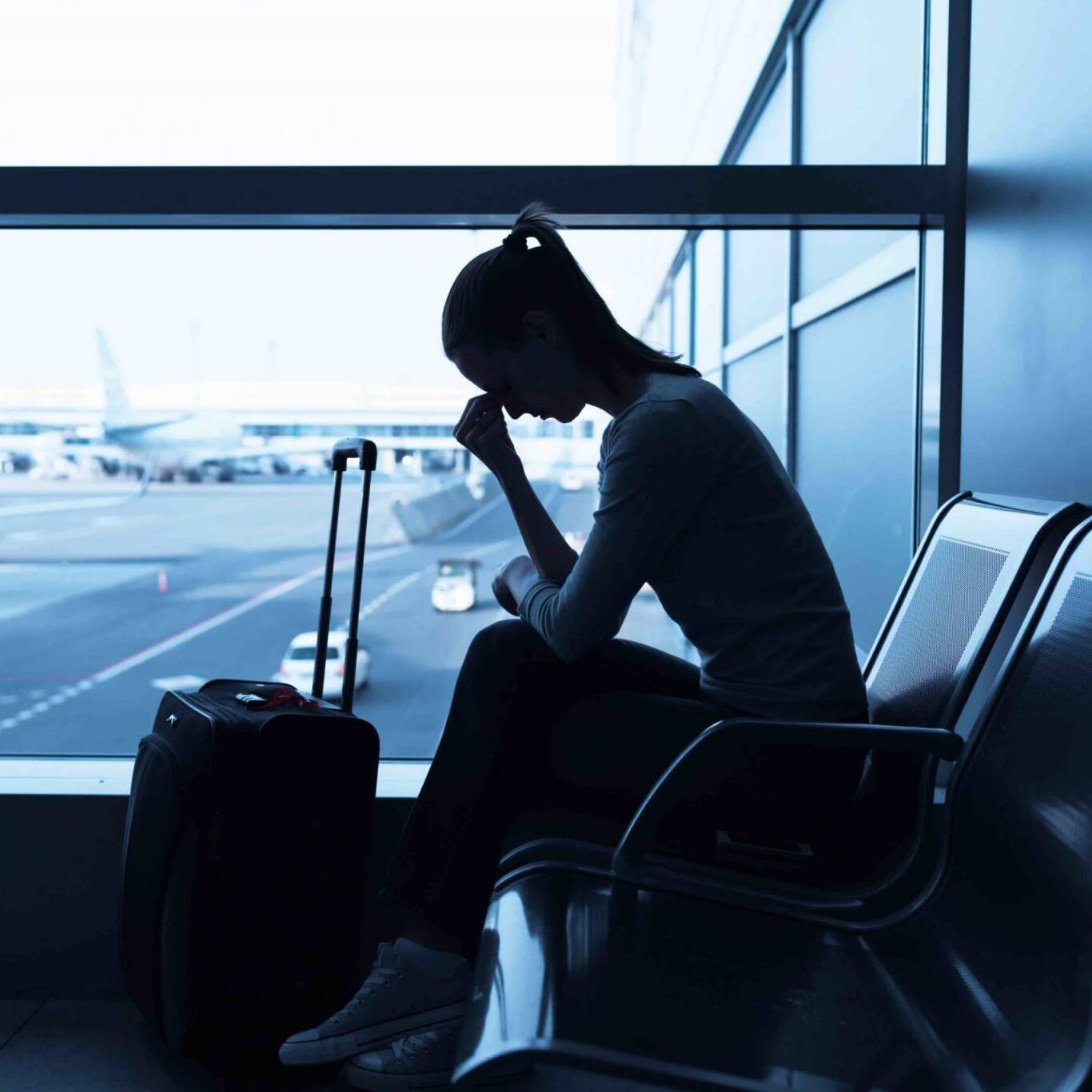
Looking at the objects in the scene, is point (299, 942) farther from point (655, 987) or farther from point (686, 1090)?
point (686, 1090)

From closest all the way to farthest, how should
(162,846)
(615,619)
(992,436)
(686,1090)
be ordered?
(686,1090) < (615,619) < (162,846) < (992,436)

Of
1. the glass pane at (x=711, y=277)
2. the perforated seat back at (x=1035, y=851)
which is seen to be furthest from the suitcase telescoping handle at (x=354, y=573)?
the glass pane at (x=711, y=277)

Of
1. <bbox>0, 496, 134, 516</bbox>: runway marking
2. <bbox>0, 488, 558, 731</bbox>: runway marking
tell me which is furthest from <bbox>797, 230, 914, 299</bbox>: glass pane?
<bbox>0, 496, 134, 516</bbox>: runway marking

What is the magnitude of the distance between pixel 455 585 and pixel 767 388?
1.05 m

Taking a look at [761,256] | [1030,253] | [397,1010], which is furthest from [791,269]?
[397,1010]

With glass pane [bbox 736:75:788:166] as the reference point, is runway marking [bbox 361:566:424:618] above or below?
below

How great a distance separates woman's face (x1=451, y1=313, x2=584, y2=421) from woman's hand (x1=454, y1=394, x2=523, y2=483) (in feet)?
0.18

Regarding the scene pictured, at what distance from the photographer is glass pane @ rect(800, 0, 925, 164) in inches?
83.4

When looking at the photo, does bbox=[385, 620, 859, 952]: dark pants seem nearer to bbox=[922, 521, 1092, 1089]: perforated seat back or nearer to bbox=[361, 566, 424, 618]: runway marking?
bbox=[922, 521, 1092, 1089]: perforated seat back

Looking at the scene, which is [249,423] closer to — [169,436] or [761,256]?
[169,436]

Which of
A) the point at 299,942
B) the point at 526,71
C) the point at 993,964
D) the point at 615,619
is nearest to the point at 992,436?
the point at 615,619

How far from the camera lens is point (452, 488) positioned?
250 centimetres

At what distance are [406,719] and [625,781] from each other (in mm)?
1145

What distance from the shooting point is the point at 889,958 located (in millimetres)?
1050
